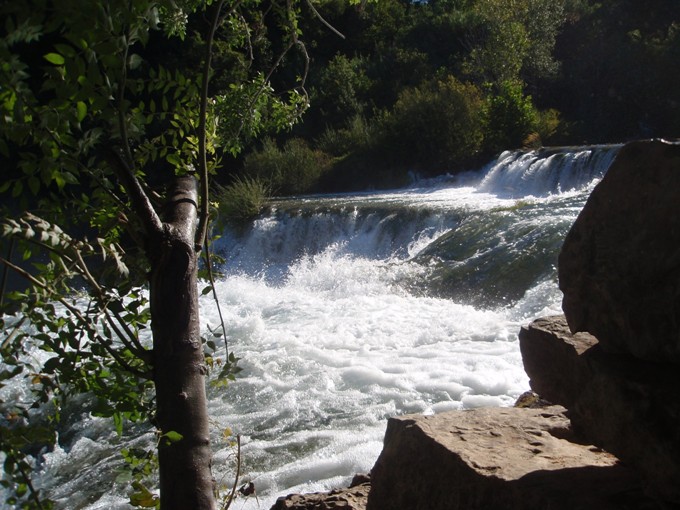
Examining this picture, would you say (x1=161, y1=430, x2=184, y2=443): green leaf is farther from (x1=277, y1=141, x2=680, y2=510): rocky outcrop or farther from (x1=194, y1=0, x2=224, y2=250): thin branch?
(x1=277, y1=141, x2=680, y2=510): rocky outcrop

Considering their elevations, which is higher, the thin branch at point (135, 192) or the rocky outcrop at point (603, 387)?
the thin branch at point (135, 192)

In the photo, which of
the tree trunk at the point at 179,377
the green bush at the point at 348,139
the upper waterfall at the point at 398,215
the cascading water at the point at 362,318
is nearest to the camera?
the tree trunk at the point at 179,377

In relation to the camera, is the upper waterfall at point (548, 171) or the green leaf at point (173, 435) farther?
the upper waterfall at point (548, 171)

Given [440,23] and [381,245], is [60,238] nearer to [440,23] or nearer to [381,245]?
[381,245]

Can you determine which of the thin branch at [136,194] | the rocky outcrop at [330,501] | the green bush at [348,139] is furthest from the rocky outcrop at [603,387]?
the green bush at [348,139]

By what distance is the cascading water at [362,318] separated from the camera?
189 inches

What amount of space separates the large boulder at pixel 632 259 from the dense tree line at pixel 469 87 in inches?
574

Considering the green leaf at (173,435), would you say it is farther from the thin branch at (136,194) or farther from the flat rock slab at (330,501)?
the flat rock slab at (330,501)

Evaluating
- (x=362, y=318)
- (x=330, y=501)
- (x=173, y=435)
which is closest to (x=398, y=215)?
(x=362, y=318)

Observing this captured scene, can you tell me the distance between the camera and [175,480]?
1511 millimetres

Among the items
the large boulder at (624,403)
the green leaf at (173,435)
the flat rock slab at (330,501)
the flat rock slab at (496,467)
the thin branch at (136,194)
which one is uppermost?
the thin branch at (136,194)

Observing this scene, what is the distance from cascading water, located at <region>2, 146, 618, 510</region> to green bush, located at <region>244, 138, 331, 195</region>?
3.16 m

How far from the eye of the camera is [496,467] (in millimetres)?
2096

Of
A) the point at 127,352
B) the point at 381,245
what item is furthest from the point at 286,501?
the point at 381,245
